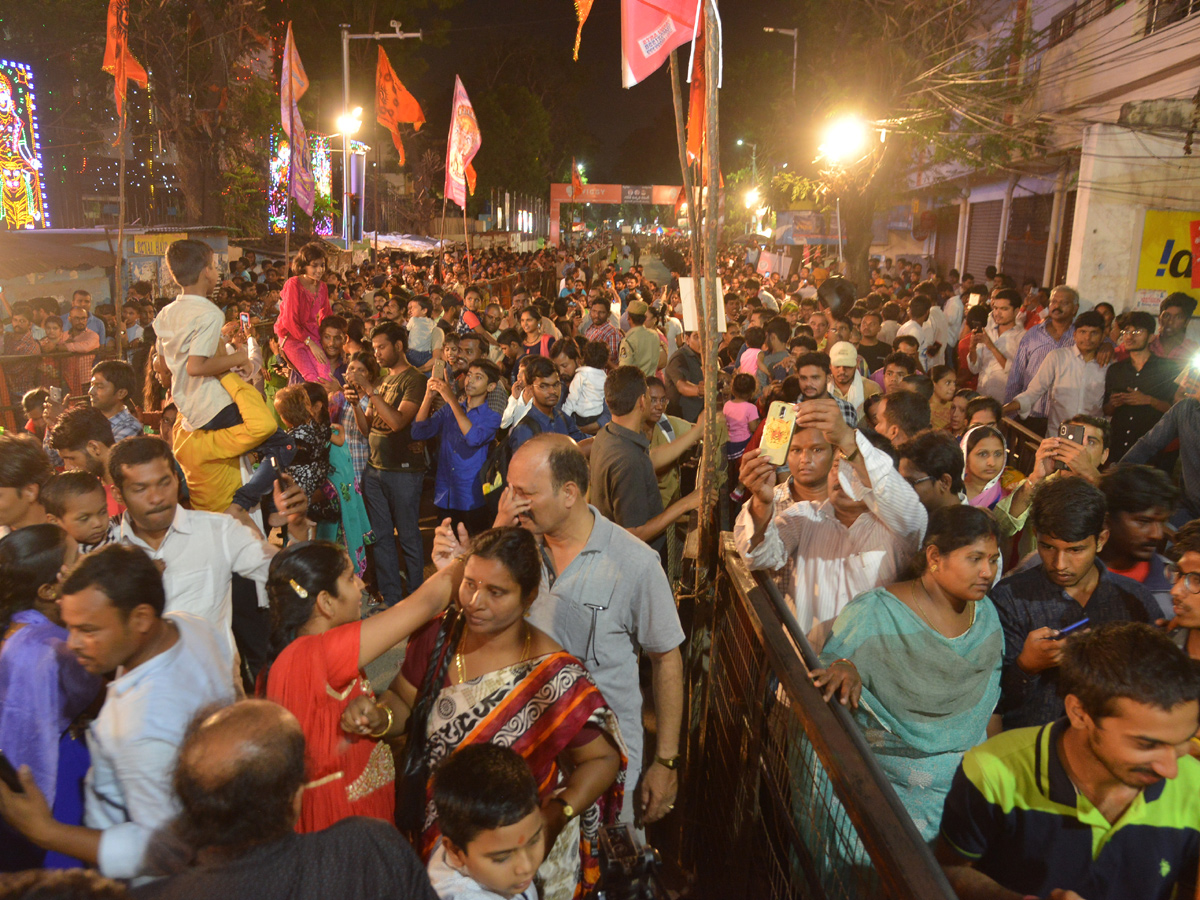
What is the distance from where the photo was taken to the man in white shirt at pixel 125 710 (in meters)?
2.24

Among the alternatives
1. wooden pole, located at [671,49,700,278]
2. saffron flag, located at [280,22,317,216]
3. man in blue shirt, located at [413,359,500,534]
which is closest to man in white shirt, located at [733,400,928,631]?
wooden pole, located at [671,49,700,278]

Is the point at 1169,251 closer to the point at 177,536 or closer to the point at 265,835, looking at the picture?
the point at 177,536

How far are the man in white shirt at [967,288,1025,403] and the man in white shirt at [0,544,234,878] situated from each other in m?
8.16

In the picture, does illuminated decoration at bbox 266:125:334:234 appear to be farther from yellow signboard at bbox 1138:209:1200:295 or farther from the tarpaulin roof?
yellow signboard at bbox 1138:209:1200:295

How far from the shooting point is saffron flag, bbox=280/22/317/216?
11.8m

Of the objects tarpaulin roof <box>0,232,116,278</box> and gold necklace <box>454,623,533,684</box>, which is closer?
gold necklace <box>454,623,533,684</box>

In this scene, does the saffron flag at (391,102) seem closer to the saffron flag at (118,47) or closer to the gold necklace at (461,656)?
the saffron flag at (118,47)

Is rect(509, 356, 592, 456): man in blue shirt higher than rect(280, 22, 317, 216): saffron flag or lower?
lower

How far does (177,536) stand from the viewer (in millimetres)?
3471

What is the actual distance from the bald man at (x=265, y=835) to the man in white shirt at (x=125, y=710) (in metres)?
0.50

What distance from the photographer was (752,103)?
45812 mm

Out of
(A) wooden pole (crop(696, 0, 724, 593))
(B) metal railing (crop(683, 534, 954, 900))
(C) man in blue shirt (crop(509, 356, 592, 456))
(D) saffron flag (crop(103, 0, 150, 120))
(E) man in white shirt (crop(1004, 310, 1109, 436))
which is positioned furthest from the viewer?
(D) saffron flag (crop(103, 0, 150, 120))

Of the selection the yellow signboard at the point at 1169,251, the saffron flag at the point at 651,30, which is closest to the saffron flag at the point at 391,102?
the yellow signboard at the point at 1169,251

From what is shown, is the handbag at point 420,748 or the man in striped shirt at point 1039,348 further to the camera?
the man in striped shirt at point 1039,348
